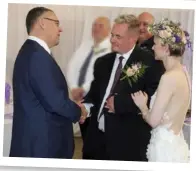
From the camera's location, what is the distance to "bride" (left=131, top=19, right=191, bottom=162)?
1.57 metres

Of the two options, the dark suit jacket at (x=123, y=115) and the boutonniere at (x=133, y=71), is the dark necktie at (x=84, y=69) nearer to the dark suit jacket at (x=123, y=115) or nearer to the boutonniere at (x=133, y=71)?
the dark suit jacket at (x=123, y=115)

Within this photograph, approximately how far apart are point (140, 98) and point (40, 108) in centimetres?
46

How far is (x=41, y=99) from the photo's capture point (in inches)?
62.2

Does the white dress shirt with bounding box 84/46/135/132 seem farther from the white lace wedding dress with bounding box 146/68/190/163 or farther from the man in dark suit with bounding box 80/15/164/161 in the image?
the white lace wedding dress with bounding box 146/68/190/163

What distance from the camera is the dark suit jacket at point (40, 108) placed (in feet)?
5.18

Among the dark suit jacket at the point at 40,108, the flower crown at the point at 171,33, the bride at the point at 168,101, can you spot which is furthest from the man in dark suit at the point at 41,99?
the flower crown at the point at 171,33

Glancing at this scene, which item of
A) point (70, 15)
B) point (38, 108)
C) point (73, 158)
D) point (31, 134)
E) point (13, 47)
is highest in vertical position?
point (70, 15)

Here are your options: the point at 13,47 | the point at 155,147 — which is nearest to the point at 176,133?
the point at 155,147

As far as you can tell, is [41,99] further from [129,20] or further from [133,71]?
[129,20]

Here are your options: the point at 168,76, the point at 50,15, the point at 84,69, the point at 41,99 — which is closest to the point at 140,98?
the point at 168,76

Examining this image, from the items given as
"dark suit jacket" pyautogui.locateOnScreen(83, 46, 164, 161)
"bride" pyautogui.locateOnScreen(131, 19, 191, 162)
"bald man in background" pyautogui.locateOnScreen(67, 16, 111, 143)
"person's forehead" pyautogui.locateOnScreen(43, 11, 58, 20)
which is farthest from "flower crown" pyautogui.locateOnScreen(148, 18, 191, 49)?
"person's forehead" pyautogui.locateOnScreen(43, 11, 58, 20)

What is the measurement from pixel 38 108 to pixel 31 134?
0.12m
